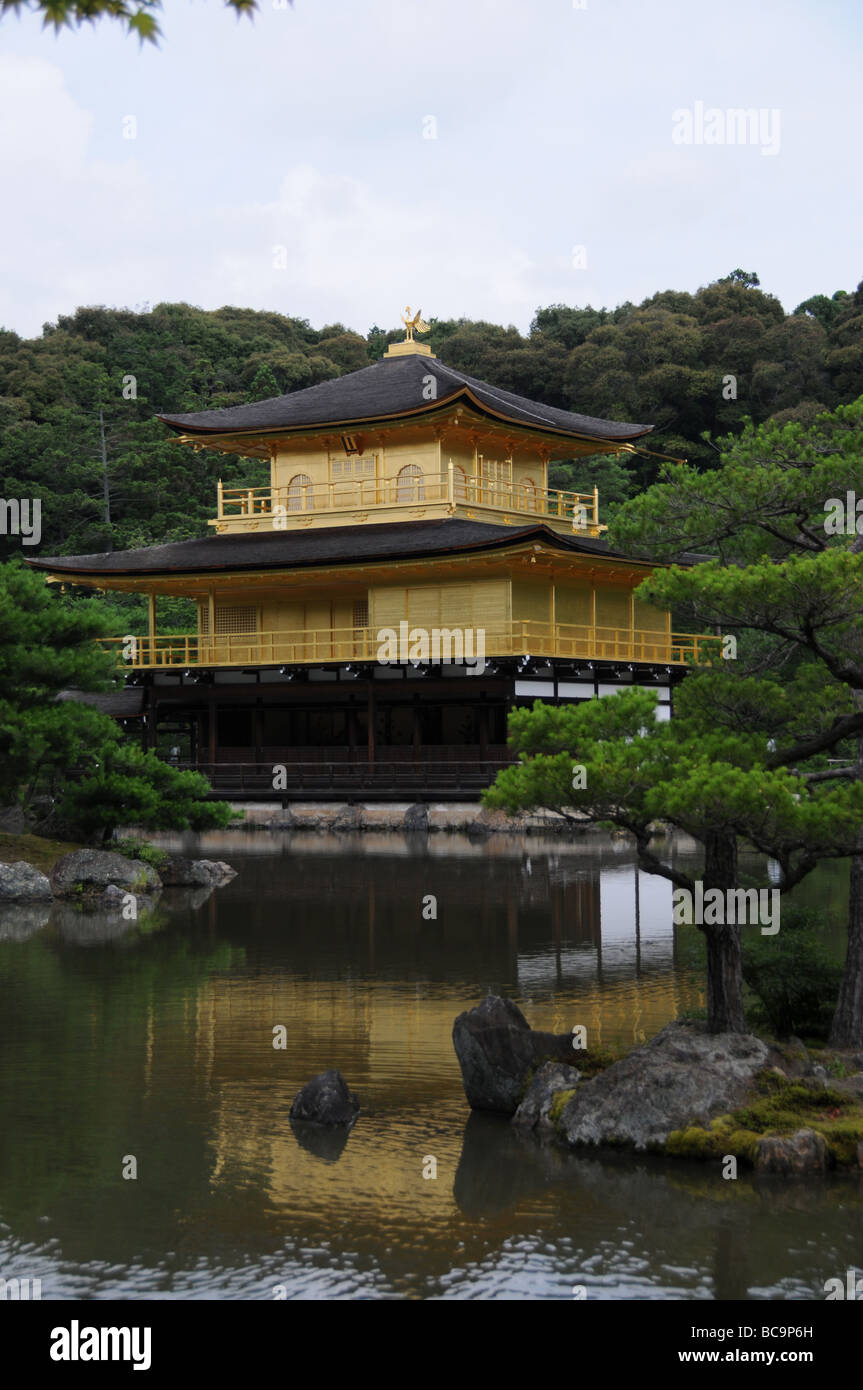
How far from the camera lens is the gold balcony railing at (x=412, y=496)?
41.1 m

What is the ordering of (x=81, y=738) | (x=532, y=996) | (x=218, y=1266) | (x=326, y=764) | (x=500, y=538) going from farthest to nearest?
(x=326, y=764), (x=500, y=538), (x=81, y=738), (x=532, y=996), (x=218, y=1266)

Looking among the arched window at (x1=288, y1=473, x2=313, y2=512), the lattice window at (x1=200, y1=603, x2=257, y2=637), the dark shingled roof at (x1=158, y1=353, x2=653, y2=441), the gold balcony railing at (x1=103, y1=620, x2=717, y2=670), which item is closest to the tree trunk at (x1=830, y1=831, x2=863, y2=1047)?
the gold balcony railing at (x1=103, y1=620, x2=717, y2=670)

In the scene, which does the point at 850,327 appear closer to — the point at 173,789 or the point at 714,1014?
the point at 173,789

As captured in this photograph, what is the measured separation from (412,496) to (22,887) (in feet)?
70.2

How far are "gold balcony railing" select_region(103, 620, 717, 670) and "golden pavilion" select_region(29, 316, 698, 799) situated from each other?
3.2 inches

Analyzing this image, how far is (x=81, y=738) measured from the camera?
76.3 feet

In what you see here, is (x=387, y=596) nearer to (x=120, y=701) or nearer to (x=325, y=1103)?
(x=120, y=701)

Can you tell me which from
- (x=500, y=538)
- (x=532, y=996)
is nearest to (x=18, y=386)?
(x=500, y=538)

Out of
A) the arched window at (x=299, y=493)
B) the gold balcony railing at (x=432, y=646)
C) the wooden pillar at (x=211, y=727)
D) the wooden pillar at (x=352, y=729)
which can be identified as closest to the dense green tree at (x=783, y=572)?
the gold balcony railing at (x=432, y=646)

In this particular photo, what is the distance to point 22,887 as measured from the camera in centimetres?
2305

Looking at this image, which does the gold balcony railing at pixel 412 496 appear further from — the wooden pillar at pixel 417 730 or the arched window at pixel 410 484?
the wooden pillar at pixel 417 730

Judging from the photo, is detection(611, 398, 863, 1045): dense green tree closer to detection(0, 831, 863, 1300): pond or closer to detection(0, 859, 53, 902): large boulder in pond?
detection(0, 831, 863, 1300): pond

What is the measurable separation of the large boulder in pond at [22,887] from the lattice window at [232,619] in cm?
2040
